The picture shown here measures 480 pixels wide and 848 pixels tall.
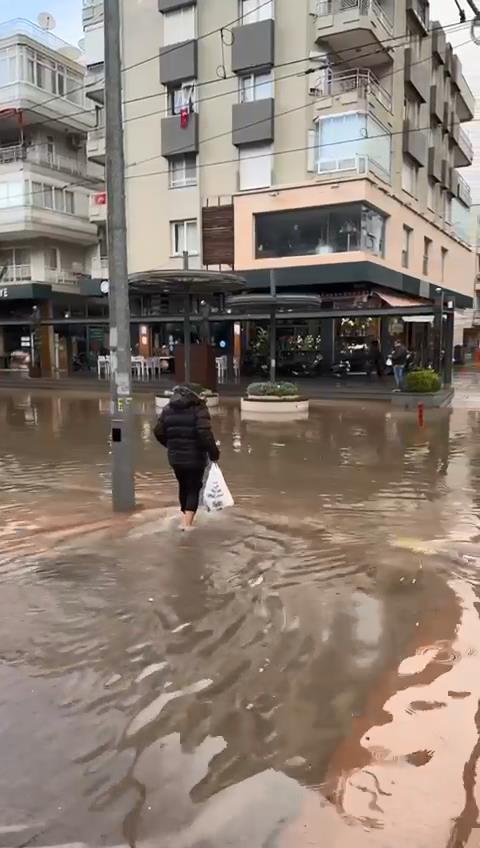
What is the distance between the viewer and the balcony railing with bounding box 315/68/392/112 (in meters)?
25.3

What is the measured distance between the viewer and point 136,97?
97.5 feet

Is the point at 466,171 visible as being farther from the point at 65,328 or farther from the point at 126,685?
the point at 126,685

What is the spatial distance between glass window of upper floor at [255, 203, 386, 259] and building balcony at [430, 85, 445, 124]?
11278mm

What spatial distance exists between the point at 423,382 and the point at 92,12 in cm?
2611

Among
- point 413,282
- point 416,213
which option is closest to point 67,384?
point 413,282

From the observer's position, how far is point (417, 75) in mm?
31672

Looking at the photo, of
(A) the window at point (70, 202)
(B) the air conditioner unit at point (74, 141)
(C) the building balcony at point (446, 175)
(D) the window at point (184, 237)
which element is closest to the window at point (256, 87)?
(D) the window at point (184, 237)

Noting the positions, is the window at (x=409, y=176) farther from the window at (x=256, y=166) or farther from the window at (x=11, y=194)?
the window at (x=11, y=194)

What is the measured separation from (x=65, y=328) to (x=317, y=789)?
34.6 m

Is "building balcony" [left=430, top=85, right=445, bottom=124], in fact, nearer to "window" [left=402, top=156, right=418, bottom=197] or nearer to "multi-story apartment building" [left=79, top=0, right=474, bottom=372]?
"multi-story apartment building" [left=79, top=0, right=474, bottom=372]

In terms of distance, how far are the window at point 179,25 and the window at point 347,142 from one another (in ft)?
24.3

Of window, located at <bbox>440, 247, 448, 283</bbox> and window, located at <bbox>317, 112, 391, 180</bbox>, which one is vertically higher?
window, located at <bbox>317, 112, 391, 180</bbox>

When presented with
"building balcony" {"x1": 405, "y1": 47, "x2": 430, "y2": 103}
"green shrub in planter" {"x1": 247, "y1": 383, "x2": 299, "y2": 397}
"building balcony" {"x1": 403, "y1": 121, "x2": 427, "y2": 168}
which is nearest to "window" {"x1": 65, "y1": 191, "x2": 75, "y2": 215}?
"building balcony" {"x1": 403, "y1": 121, "x2": 427, "y2": 168}

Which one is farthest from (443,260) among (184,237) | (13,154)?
(13,154)
